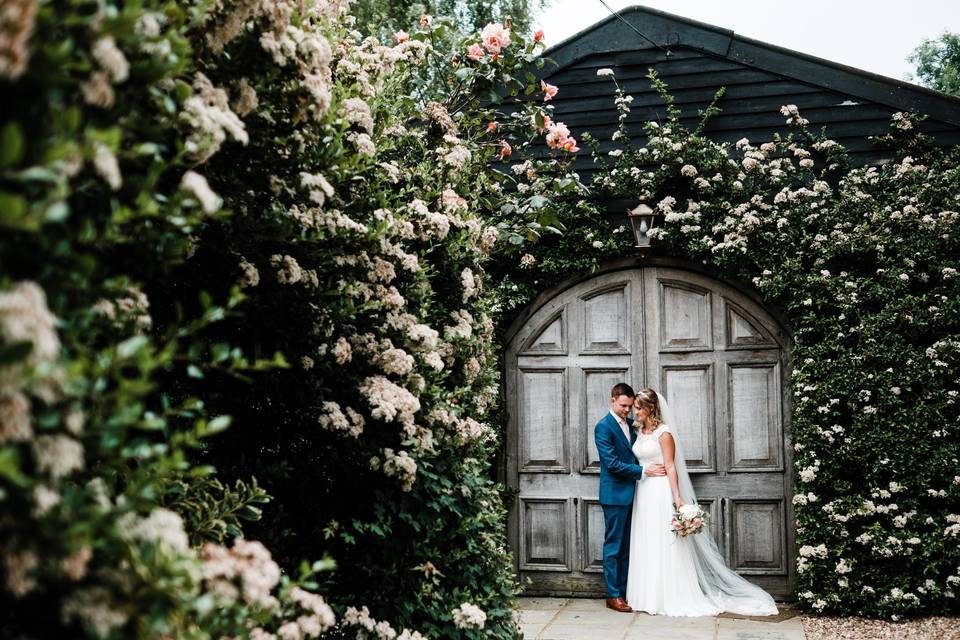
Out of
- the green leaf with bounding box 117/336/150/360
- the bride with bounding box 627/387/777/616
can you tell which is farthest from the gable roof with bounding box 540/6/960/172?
the green leaf with bounding box 117/336/150/360

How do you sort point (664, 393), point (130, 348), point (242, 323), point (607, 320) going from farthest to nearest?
point (607, 320) < point (664, 393) < point (242, 323) < point (130, 348)

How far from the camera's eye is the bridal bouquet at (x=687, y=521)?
21.9 feet

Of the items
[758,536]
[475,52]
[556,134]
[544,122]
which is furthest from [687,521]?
[475,52]

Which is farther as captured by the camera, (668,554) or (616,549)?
(616,549)

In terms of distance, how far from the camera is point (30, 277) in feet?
4.72

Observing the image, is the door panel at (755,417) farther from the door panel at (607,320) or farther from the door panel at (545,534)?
the door panel at (545,534)

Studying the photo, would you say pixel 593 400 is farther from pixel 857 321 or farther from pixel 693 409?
pixel 857 321

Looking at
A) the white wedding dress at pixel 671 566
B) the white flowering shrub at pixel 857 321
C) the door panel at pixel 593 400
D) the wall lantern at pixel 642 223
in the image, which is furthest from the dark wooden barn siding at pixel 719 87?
the white wedding dress at pixel 671 566

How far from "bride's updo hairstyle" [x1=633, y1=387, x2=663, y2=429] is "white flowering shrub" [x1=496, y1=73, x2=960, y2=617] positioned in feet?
3.70

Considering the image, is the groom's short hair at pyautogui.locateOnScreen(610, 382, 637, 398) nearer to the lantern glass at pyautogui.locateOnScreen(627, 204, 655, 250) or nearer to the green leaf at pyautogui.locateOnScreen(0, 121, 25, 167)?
the lantern glass at pyautogui.locateOnScreen(627, 204, 655, 250)

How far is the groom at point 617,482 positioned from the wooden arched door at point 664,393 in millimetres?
363

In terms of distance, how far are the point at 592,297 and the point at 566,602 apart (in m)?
2.77

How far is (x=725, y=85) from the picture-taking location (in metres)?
7.53

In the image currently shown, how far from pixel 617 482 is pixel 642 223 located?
2.30m
